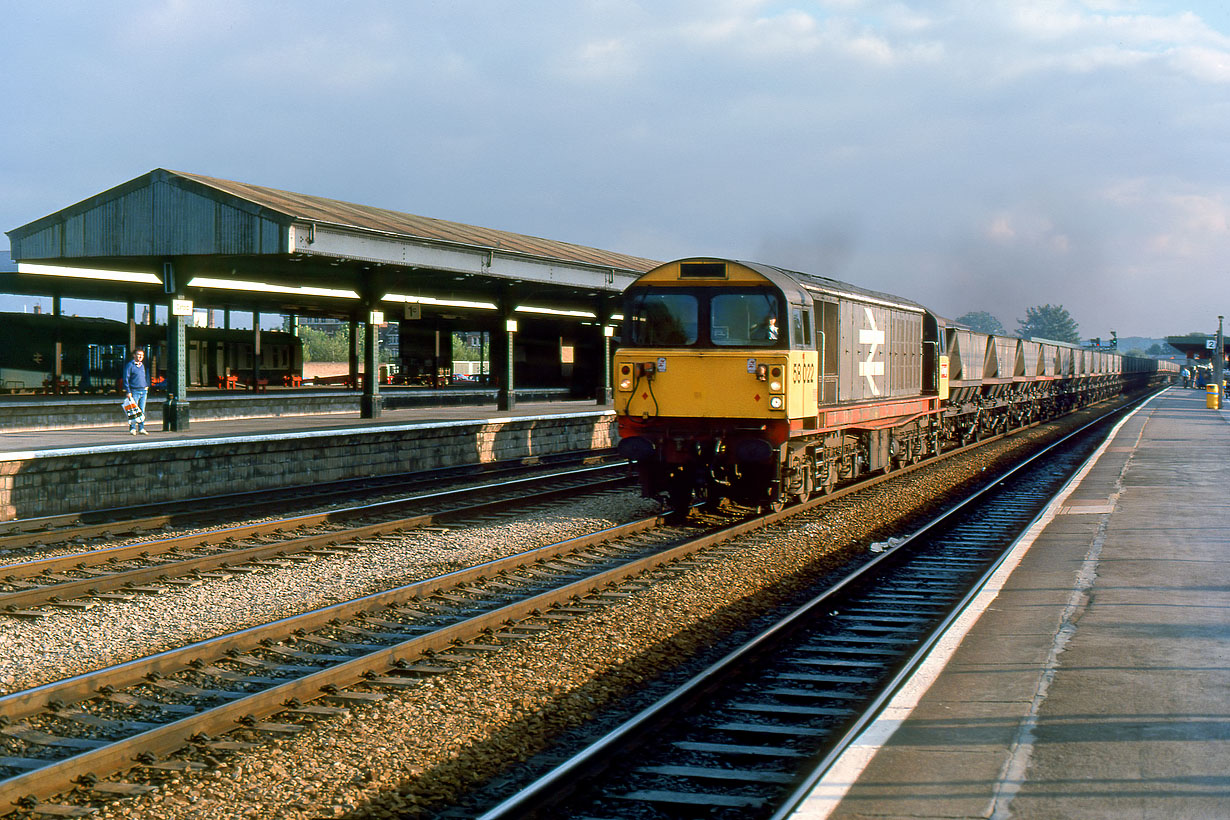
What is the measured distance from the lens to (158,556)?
11938 mm

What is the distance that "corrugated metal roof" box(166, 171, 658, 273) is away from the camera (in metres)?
20.4

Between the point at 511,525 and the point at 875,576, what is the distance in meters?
5.10

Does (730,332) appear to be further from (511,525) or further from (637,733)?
(637,733)

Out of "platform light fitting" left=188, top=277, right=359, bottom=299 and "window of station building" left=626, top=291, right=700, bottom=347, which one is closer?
"window of station building" left=626, top=291, right=700, bottom=347

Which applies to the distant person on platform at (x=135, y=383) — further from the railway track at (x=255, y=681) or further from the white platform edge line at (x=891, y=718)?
the white platform edge line at (x=891, y=718)

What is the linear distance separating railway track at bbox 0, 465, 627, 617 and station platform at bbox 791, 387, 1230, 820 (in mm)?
7260

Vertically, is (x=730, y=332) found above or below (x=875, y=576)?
above

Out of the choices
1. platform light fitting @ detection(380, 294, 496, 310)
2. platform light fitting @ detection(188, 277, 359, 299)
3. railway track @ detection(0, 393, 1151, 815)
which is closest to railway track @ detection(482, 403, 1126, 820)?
railway track @ detection(0, 393, 1151, 815)

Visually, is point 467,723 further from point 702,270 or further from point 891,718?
point 702,270

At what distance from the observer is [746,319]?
14.0 m

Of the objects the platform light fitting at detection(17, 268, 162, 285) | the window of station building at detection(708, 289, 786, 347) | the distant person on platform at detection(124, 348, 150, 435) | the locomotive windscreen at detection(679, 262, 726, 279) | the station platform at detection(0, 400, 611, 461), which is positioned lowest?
the station platform at detection(0, 400, 611, 461)

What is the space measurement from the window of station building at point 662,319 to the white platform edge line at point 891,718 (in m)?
5.37

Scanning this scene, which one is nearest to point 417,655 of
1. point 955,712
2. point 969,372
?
point 955,712

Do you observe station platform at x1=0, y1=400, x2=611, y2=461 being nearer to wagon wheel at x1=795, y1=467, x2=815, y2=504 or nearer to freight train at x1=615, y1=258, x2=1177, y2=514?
freight train at x1=615, y1=258, x2=1177, y2=514
